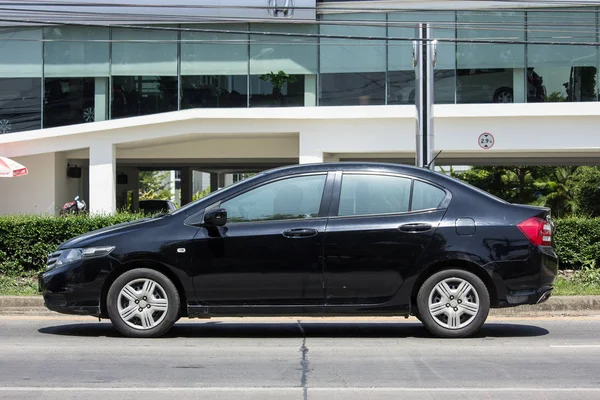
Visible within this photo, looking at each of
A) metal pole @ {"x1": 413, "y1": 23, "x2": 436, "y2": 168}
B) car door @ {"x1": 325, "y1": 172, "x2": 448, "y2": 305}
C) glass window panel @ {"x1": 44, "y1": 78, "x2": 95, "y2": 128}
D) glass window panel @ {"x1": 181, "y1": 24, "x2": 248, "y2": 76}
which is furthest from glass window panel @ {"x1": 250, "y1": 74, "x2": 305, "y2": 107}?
car door @ {"x1": 325, "y1": 172, "x2": 448, "y2": 305}

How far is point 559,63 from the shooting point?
22.5 metres

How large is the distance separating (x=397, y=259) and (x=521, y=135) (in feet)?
Answer: 48.7

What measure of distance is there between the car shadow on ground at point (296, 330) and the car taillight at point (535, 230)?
1189 millimetres

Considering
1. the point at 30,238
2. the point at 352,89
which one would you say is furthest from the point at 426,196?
the point at 352,89

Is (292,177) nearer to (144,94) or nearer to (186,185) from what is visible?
(144,94)

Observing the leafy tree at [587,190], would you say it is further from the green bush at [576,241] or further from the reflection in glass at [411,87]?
the green bush at [576,241]

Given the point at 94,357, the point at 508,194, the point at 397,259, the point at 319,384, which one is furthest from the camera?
the point at 508,194

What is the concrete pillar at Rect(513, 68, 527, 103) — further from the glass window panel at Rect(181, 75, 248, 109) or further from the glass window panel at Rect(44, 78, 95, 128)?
the glass window panel at Rect(44, 78, 95, 128)

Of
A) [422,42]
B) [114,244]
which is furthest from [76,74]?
[114,244]

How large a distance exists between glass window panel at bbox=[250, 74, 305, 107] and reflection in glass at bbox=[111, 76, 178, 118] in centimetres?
222

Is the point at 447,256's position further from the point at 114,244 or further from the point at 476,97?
the point at 476,97

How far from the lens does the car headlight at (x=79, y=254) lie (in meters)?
8.52

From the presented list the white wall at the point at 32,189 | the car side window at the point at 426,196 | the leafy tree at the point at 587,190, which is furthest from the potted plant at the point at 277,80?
the car side window at the point at 426,196

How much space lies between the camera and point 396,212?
8.61 m
